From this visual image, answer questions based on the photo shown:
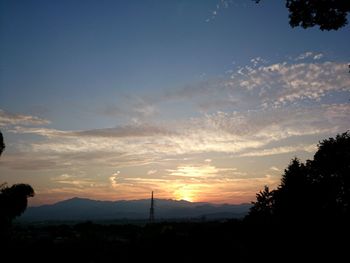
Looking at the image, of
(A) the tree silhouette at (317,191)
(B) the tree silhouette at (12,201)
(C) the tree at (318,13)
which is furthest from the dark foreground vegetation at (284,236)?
(C) the tree at (318,13)

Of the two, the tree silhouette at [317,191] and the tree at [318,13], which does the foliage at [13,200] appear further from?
the tree silhouette at [317,191]

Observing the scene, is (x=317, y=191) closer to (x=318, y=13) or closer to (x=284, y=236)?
(x=284, y=236)

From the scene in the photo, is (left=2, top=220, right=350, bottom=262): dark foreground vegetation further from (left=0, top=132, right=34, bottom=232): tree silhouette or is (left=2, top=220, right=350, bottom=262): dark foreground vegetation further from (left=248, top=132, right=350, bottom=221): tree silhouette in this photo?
(left=0, top=132, right=34, bottom=232): tree silhouette

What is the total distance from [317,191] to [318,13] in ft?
115

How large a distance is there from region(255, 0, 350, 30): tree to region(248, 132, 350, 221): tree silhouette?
94.7 ft

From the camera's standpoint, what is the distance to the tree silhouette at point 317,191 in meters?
39.9

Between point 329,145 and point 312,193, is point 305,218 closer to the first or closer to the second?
point 312,193

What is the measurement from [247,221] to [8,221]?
39.9 meters

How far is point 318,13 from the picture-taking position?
38.5 feet

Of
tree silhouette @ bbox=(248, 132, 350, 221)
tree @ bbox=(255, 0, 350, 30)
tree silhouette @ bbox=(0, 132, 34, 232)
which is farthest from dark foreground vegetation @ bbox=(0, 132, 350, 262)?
tree @ bbox=(255, 0, 350, 30)

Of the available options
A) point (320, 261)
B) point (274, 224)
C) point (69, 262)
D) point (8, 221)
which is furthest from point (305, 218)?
point (8, 221)

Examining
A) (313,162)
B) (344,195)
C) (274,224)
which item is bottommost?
(274,224)

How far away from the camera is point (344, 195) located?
4034cm

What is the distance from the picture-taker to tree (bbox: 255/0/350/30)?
11.3 m
